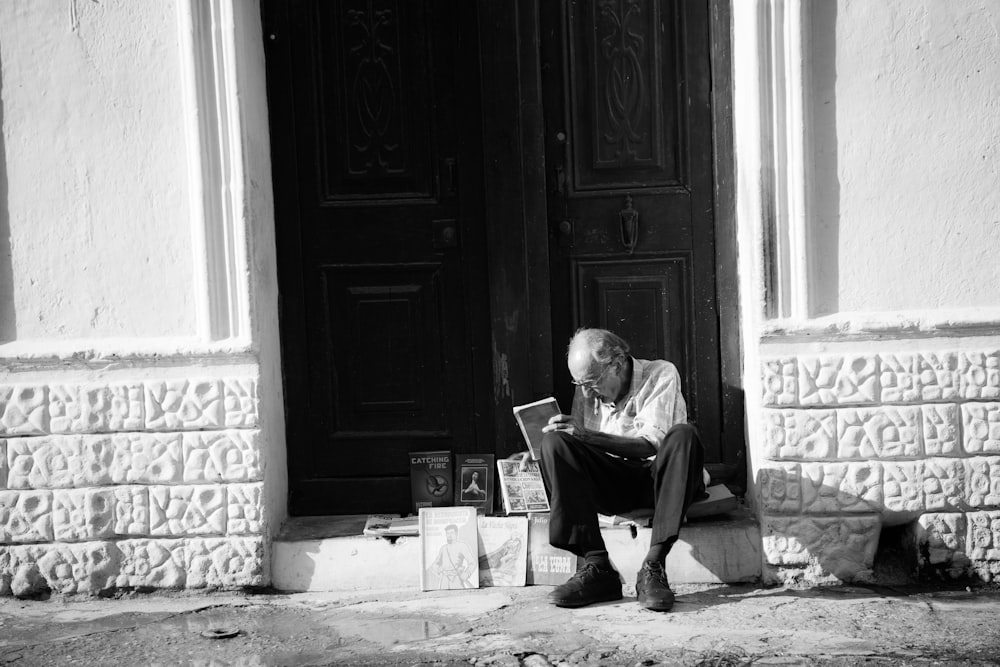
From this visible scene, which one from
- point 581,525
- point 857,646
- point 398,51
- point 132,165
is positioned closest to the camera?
point 857,646

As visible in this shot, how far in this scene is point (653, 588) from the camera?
3.80m

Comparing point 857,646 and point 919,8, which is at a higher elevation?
point 919,8

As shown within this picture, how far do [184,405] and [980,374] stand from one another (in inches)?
126

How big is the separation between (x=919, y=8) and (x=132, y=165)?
3.23 meters

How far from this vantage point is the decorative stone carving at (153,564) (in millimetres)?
4207

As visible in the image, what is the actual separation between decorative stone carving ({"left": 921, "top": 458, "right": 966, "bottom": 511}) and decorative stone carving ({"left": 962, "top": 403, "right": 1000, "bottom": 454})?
0.10m

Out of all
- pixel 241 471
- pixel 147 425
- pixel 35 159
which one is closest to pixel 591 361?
pixel 241 471

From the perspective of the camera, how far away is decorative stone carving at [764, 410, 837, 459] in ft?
13.3

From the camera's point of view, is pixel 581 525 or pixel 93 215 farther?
pixel 93 215

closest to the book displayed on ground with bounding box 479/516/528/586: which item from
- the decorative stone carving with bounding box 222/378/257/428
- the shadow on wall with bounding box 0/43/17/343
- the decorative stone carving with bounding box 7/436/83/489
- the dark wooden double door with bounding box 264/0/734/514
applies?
the dark wooden double door with bounding box 264/0/734/514

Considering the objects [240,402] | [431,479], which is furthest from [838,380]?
[240,402]

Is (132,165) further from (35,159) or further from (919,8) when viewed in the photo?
(919,8)

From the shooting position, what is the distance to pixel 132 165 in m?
4.18

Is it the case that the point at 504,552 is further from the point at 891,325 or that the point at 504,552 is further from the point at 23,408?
the point at 23,408
